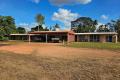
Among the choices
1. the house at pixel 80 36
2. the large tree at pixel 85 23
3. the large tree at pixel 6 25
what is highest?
the large tree at pixel 85 23

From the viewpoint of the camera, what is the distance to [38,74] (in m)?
9.57

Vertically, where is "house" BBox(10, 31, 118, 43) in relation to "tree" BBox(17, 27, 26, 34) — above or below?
below

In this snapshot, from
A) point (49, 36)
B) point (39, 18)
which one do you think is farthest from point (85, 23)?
point (49, 36)

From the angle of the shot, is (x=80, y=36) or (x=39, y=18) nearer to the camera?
(x=80, y=36)

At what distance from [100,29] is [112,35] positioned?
33843 millimetres

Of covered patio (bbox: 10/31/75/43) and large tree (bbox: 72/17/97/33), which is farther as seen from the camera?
large tree (bbox: 72/17/97/33)

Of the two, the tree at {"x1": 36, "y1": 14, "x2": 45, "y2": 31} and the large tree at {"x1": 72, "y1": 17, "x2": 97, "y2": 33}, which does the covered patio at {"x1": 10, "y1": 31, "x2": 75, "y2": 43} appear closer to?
the tree at {"x1": 36, "y1": 14, "x2": 45, "y2": 31}

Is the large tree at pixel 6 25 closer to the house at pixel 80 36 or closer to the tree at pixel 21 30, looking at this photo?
the house at pixel 80 36

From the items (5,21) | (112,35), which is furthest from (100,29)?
(5,21)

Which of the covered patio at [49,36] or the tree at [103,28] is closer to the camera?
the covered patio at [49,36]

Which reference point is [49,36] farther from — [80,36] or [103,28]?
[103,28]

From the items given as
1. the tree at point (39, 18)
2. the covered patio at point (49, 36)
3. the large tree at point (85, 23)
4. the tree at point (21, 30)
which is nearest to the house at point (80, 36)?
the covered patio at point (49, 36)

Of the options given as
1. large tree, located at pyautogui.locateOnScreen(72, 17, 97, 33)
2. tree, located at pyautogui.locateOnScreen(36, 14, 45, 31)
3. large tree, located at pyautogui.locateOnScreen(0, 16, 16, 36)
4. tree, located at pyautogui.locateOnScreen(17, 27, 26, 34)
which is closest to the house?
large tree, located at pyautogui.locateOnScreen(0, 16, 16, 36)

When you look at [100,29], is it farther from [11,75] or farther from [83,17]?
[11,75]
